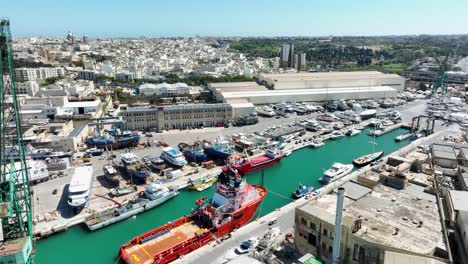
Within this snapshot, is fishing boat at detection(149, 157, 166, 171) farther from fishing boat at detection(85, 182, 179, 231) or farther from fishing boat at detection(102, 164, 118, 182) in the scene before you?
fishing boat at detection(85, 182, 179, 231)

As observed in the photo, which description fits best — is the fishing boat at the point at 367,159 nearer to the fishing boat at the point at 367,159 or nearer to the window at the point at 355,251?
the fishing boat at the point at 367,159

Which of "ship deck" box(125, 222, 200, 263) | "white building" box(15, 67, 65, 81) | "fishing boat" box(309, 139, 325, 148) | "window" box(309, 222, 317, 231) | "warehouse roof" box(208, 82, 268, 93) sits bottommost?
"ship deck" box(125, 222, 200, 263)

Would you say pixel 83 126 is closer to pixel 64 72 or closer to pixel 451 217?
pixel 451 217

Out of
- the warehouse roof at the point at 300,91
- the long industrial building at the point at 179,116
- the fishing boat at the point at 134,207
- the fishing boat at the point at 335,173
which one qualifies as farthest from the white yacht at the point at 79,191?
the warehouse roof at the point at 300,91

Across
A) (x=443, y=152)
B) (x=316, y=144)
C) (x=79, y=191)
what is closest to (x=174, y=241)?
(x=79, y=191)

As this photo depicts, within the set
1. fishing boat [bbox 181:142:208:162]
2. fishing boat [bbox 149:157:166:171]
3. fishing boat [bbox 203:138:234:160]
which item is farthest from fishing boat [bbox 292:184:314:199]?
fishing boat [bbox 149:157:166:171]

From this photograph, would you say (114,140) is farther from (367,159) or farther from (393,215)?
(393,215)
